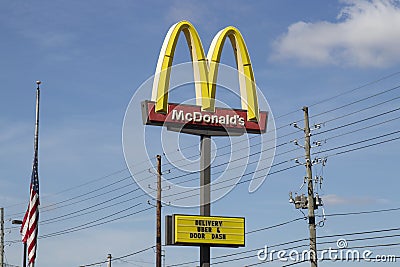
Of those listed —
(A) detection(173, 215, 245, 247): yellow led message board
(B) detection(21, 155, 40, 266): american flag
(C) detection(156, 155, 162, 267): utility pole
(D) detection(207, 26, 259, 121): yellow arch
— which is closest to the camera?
(B) detection(21, 155, 40, 266): american flag

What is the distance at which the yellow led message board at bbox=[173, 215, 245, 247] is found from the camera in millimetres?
32656

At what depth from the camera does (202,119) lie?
3303 cm

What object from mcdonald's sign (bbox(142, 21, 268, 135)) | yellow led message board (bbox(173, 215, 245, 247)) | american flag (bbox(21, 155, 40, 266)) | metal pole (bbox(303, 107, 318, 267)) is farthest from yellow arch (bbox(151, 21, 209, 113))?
metal pole (bbox(303, 107, 318, 267))

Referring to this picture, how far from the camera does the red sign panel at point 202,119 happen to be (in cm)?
3186

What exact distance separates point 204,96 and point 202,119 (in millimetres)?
925

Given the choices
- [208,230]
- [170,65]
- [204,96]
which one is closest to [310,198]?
[208,230]

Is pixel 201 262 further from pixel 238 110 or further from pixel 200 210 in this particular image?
pixel 238 110

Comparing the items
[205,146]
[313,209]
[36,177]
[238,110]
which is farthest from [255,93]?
[313,209]

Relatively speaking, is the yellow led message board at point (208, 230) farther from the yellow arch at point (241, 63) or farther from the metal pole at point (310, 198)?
the metal pole at point (310, 198)

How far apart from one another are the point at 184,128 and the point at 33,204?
8563 millimetres

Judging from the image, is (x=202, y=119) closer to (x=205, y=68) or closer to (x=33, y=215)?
(x=205, y=68)

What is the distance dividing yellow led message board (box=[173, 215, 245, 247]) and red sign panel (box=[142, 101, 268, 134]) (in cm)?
363

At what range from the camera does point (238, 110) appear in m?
33.9

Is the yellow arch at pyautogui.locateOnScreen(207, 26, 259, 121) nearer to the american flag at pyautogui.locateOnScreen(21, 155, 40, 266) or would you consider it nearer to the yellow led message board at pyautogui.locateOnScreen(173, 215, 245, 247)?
the yellow led message board at pyautogui.locateOnScreen(173, 215, 245, 247)
